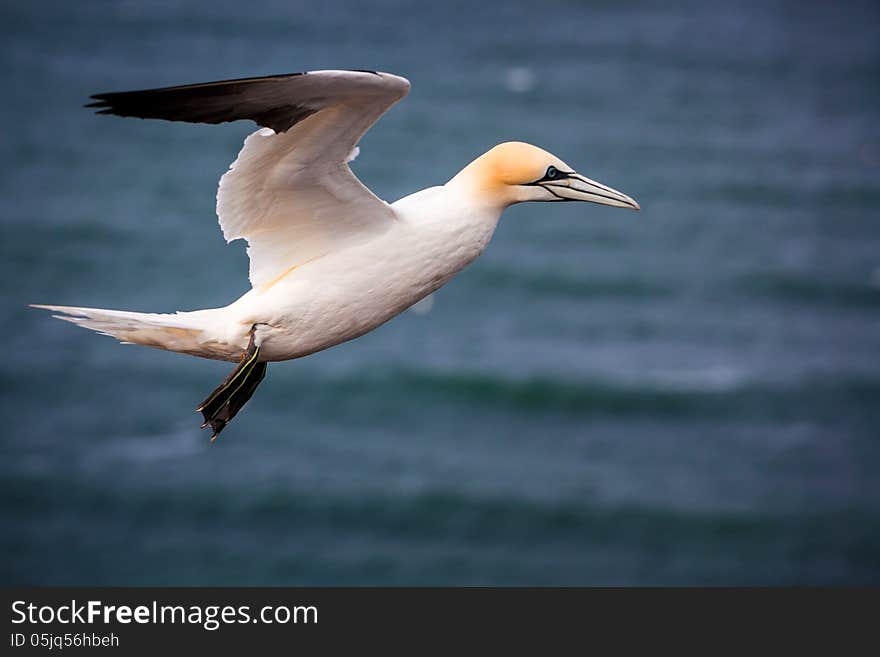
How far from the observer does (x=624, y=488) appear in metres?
29.5

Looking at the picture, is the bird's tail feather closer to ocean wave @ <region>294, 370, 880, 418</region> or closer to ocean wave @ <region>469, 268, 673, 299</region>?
ocean wave @ <region>294, 370, 880, 418</region>

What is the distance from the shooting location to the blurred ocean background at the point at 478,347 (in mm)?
28766

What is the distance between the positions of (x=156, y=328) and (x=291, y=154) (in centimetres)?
103

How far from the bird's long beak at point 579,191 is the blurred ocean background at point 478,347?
19.9 meters

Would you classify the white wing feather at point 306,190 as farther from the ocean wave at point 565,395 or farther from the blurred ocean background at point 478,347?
the ocean wave at point 565,395

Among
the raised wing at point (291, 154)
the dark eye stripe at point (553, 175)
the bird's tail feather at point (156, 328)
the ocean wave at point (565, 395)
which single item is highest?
the ocean wave at point (565, 395)

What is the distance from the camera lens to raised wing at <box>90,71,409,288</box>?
6.31 metres

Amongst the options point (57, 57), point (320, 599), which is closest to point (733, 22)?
point (57, 57)

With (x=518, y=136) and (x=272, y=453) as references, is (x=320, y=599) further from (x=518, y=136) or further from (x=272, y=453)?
(x=518, y=136)

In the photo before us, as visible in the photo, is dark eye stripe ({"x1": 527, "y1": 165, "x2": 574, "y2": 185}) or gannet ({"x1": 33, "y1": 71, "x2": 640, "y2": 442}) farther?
dark eye stripe ({"x1": 527, "y1": 165, "x2": 574, "y2": 185})

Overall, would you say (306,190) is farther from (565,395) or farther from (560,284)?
(560,284)

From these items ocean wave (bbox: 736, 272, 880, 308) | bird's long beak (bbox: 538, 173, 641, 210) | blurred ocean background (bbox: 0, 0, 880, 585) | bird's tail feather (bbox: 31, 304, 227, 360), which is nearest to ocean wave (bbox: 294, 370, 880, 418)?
blurred ocean background (bbox: 0, 0, 880, 585)

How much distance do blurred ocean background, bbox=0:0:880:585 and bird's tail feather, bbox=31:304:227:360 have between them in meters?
19.9

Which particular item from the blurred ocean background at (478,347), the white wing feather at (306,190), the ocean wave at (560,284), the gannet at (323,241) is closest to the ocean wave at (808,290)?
the blurred ocean background at (478,347)
